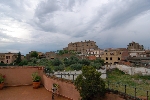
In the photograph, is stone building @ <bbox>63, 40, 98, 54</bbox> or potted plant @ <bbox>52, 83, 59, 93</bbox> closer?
potted plant @ <bbox>52, 83, 59, 93</bbox>

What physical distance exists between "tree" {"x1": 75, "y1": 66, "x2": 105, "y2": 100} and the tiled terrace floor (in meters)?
1.93

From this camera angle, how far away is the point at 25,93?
8.22 metres

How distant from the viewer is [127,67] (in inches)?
1254

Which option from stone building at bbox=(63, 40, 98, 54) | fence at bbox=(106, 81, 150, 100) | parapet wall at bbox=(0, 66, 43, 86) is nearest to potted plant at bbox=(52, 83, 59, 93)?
parapet wall at bbox=(0, 66, 43, 86)

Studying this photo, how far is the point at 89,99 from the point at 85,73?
1.05 metres

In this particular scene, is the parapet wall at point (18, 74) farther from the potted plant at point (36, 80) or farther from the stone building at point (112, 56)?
the stone building at point (112, 56)

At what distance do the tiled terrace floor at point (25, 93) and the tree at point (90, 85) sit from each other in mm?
1931

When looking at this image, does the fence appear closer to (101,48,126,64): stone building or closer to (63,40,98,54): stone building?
(101,48,126,64): stone building

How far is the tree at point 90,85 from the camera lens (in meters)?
5.89

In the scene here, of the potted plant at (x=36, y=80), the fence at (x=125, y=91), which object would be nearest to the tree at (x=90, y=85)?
the fence at (x=125, y=91)

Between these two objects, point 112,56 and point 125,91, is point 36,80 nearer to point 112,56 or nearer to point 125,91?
point 125,91

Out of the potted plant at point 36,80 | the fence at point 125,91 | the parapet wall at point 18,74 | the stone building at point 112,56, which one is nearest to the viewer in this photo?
the fence at point 125,91

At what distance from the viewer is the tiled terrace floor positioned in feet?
24.9

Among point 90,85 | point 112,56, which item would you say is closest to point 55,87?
point 90,85
